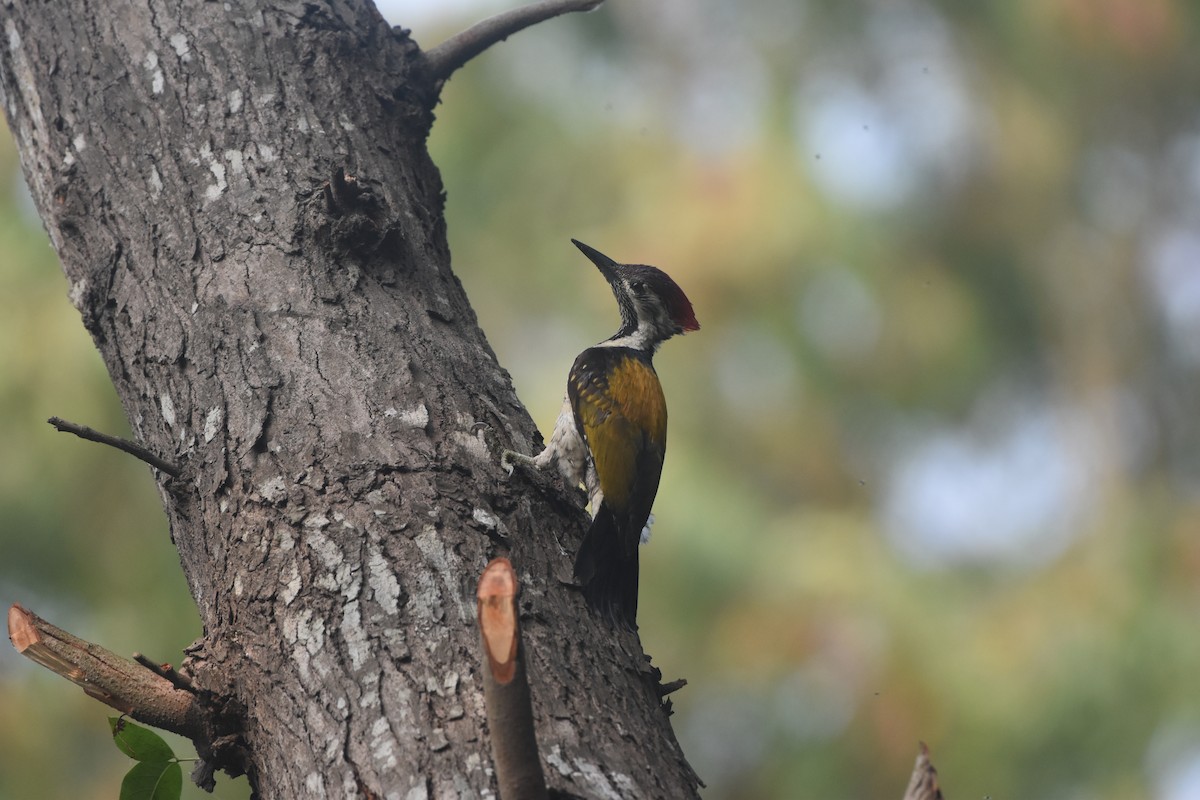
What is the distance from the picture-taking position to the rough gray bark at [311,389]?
180 centimetres

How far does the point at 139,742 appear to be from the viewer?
2.04 m

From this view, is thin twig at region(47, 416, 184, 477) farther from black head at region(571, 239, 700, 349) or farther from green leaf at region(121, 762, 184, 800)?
black head at region(571, 239, 700, 349)

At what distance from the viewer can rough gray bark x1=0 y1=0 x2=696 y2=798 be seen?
180 cm

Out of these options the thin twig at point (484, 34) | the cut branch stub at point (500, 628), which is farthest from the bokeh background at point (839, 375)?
the cut branch stub at point (500, 628)

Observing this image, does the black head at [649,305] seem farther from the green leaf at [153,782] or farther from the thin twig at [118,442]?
the green leaf at [153,782]

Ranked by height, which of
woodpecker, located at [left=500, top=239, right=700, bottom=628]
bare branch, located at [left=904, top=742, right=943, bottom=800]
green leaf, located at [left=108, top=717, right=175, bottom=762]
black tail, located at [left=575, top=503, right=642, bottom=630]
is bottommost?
green leaf, located at [left=108, top=717, right=175, bottom=762]

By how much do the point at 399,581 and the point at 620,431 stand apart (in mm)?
1719

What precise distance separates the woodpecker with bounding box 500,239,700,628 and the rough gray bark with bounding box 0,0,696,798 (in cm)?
27

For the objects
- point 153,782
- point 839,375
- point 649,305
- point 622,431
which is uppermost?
point 839,375

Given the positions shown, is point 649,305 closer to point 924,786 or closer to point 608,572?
point 608,572

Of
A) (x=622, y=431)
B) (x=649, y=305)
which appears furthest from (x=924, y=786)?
(x=649, y=305)

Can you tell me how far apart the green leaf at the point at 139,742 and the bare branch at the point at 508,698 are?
85cm

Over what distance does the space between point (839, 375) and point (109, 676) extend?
22.9 feet

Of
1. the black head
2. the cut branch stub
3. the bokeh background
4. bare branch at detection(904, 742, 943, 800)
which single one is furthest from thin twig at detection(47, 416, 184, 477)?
the bokeh background
